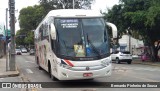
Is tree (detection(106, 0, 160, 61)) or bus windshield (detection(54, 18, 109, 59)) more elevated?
tree (detection(106, 0, 160, 61))

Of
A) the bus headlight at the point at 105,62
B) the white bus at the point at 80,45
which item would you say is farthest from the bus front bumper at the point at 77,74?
the bus headlight at the point at 105,62

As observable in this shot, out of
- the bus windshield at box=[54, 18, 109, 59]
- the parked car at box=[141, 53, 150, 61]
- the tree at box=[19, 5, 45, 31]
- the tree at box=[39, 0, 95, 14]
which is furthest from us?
the tree at box=[19, 5, 45, 31]

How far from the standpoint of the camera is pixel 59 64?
599 inches

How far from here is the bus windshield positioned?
1521 centimetres

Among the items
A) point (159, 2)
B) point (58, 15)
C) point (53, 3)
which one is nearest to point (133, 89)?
point (58, 15)

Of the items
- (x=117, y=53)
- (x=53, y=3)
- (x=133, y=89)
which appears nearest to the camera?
(x=133, y=89)

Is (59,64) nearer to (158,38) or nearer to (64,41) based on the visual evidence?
(64,41)

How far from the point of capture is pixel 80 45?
1527 centimetres

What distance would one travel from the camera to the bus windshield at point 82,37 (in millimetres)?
15211

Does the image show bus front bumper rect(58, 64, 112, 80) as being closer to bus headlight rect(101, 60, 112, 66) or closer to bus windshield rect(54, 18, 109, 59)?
→ bus headlight rect(101, 60, 112, 66)

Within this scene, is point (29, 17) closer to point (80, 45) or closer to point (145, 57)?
point (145, 57)

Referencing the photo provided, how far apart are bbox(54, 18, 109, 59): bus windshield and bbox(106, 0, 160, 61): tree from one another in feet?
70.0

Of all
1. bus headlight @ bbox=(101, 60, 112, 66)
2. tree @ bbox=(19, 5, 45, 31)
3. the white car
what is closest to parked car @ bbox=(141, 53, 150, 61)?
the white car

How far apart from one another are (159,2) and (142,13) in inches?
86.8
